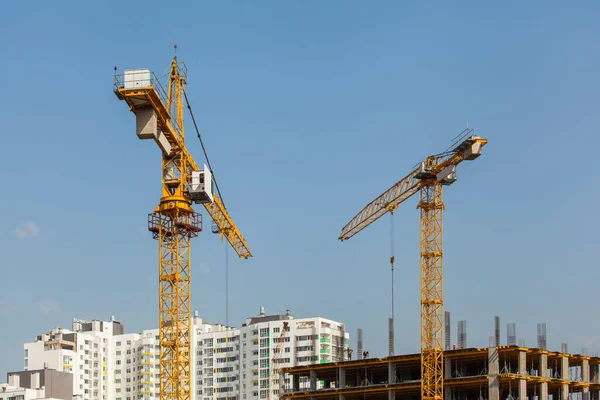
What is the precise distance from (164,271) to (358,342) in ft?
194

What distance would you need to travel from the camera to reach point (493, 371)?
12862 cm

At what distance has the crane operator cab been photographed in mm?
115688

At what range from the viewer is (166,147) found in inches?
4493

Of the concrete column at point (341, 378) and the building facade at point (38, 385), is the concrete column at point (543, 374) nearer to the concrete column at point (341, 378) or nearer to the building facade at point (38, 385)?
the concrete column at point (341, 378)

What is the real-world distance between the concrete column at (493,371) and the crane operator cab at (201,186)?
41.1 meters

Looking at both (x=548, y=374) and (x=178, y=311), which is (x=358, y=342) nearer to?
(x=548, y=374)

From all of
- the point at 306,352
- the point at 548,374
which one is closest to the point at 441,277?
the point at 548,374

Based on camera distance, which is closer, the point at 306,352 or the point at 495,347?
the point at 495,347

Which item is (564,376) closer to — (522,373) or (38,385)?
(522,373)

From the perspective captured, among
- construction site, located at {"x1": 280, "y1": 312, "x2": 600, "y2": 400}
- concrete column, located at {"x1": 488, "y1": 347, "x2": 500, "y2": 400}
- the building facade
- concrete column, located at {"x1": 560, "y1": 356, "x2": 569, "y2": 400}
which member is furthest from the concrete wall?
concrete column, located at {"x1": 560, "y1": 356, "x2": 569, "y2": 400}

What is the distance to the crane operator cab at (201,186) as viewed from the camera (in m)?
116

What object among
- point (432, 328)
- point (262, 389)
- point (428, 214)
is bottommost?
point (262, 389)

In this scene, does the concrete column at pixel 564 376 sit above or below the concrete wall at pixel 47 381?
above

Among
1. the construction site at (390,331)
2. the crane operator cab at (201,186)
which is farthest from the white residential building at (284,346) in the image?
the crane operator cab at (201,186)
